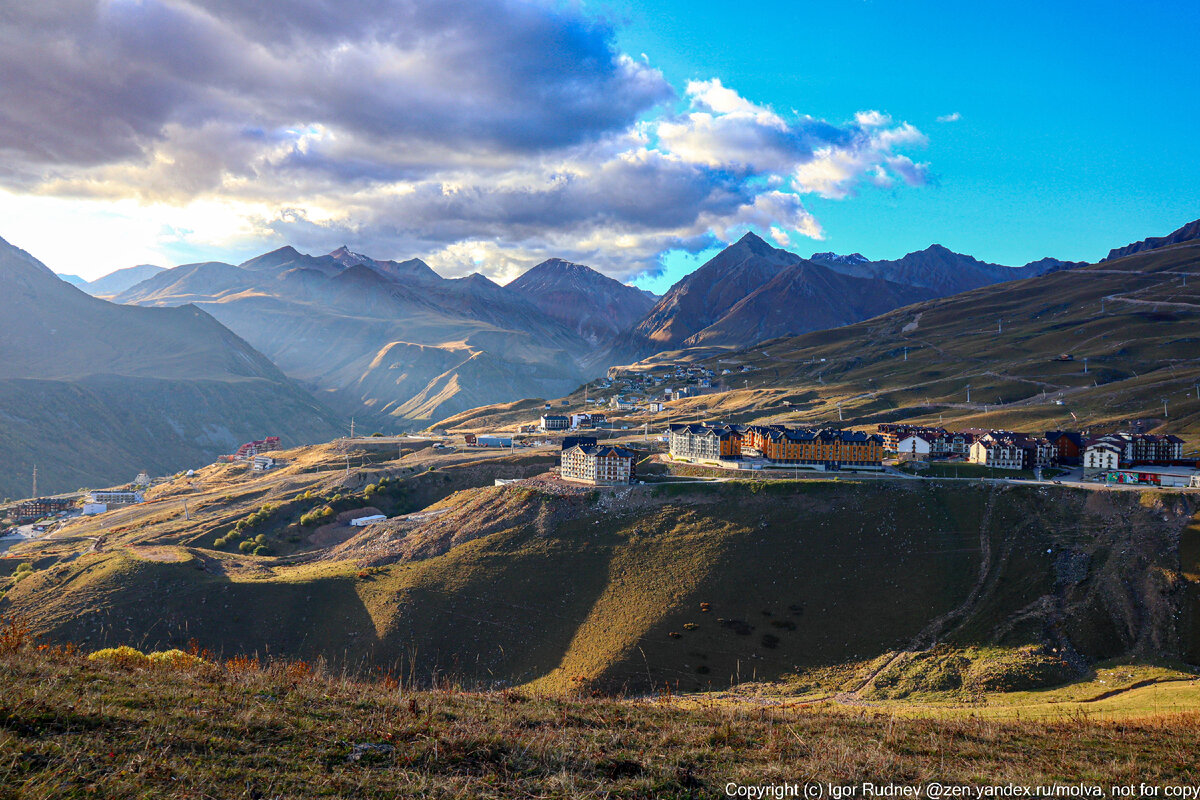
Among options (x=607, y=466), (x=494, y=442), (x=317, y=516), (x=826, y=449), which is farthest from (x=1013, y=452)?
(x=317, y=516)

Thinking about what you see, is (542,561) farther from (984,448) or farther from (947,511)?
(984,448)

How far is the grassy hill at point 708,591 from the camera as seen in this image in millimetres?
44969

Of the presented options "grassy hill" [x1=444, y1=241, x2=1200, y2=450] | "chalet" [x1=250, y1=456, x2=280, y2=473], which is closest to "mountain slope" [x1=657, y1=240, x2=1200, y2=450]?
"grassy hill" [x1=444, y1=241, x2=1200, y2=450]

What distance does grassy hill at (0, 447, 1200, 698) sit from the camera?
45.0 meters

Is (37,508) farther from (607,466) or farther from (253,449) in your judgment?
(607,466)

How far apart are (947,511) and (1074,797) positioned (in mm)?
50415

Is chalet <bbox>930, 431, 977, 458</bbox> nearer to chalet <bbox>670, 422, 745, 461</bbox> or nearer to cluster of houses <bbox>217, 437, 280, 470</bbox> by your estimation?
chalet <bbox>670, 422, 745, 461</bbox>

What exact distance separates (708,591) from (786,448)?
1374 inches

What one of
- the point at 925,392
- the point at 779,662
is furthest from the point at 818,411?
the point at 779,662

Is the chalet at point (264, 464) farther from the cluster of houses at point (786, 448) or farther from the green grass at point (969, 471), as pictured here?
the green grass at point (969, 471)

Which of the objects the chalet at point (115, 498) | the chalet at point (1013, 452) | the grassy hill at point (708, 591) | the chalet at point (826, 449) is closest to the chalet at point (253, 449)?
the chalet at point (115, 498)

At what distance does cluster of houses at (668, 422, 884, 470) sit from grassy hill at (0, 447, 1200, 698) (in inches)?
588

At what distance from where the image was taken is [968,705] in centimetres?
3609

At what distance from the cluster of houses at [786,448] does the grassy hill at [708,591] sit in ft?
49.0
